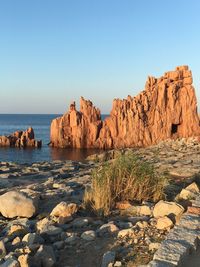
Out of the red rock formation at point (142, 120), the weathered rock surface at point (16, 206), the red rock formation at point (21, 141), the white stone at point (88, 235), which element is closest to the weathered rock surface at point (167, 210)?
the white stone at point (88, 235)

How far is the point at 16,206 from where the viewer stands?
32.7 feet

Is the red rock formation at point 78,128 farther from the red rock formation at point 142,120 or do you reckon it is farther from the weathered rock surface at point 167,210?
the weathered rock surface at point 167,210

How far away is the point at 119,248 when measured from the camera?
6844 mm

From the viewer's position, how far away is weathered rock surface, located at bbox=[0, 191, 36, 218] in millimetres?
9930

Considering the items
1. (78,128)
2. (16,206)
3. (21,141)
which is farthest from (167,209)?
(21,141)

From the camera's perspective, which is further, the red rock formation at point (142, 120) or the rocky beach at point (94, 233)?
the red rock formation at point (142, 120)

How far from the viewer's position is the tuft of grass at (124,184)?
9859mm

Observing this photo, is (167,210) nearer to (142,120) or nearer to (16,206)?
(16,206)

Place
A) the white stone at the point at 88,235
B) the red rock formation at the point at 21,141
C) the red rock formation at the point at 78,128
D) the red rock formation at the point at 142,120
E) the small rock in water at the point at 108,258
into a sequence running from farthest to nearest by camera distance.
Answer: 1. the red rock formation at the point at 21,141
2. the red rock formation at the point at 78,128
3. the red rock formation at the point at 142,120
4. the white stone at the point at 88,235
5. the small rock in water at the point at 108,258

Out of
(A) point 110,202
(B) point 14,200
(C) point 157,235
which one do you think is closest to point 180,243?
(C) point 157,235

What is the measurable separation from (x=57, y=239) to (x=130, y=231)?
1.52m

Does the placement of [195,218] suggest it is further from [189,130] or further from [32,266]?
[189,130]

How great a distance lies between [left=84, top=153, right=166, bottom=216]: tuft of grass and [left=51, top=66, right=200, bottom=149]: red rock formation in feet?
147

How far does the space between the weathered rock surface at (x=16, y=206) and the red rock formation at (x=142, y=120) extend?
152 ft
